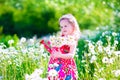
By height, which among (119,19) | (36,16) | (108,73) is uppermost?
(36,16)

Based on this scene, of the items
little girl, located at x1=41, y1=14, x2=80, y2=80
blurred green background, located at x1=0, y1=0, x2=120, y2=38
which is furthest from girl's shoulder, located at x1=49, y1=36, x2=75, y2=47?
blurred green background, located at x1=0, y1=0, x2=120, y2=38

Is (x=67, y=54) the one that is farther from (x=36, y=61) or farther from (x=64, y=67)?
(x=36, y=61)

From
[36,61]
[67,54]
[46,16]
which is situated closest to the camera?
[67,54]

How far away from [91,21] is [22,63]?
559 inches

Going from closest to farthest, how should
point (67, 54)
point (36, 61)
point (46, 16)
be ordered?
point (67, 54)
point (36, 61)
point (46, 16)

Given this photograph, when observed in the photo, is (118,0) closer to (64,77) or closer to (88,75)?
(88,75)

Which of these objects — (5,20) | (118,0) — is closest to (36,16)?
(5,20)

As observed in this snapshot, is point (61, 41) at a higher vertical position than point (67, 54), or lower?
higher

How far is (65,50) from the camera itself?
704 centimetres

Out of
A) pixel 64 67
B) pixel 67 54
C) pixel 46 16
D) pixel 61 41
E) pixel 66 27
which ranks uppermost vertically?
pixel 46 16

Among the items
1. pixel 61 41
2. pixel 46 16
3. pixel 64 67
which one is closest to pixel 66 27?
pixel 61 41

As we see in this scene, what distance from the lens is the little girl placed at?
22.9ft

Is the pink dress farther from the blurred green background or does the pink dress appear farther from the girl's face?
the blurred green background

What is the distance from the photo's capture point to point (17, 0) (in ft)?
78.6
